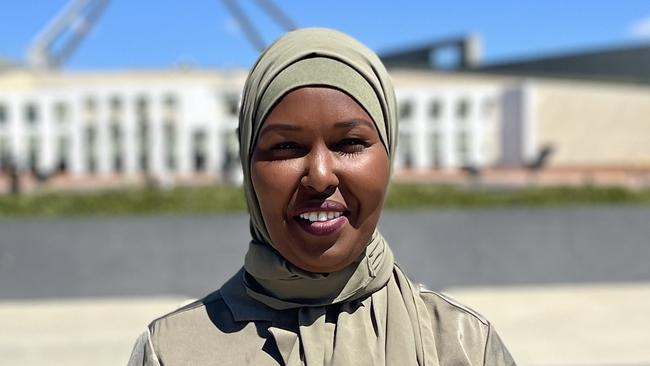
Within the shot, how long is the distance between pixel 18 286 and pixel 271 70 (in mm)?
8278

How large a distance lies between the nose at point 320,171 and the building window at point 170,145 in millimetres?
25965

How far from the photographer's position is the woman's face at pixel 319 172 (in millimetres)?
1406

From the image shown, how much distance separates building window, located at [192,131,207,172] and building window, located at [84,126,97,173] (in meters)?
3.96

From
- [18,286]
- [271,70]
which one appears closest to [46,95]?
[18,286]

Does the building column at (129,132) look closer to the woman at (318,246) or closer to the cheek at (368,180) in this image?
the woman at (318,246)

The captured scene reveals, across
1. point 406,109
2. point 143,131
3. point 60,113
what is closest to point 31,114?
point 60,113

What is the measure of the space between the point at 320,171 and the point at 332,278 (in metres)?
0.24

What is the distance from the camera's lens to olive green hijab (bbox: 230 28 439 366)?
4.65 ft

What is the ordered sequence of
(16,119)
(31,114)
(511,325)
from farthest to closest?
1. (31,114)
2. (16,119)
3. (511,325)

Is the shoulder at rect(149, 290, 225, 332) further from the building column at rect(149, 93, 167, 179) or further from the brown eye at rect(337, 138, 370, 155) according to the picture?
the building column at rect(149, 93, 167, 179)

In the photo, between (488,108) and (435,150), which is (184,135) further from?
(488,108)

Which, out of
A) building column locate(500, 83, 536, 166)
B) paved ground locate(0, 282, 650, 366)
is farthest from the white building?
paved ground locate(0, 282, 650, 366)

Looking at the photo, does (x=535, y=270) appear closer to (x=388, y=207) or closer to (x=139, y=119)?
(x=388, y=207)

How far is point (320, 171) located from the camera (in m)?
1.38
